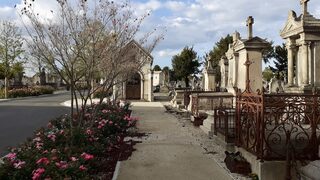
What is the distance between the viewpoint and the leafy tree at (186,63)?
220 feet

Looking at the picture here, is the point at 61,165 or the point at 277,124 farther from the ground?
the point at 277,124

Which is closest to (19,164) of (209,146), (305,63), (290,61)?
(209,146)

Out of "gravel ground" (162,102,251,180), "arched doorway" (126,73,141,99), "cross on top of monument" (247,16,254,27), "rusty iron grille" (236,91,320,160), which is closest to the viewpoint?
"rusty iron grille" (236,91,320,160)

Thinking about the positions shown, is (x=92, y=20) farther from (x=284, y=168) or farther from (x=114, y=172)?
(x=284, y=168)

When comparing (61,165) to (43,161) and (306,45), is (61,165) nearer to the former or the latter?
(43,161)

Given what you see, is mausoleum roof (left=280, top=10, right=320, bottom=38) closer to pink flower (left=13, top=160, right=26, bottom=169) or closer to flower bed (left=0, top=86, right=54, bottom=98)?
pink flower (left=13, top=160, right=26, bottom=169)

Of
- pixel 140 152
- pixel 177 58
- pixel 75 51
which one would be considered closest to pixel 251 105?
pixel 140 152

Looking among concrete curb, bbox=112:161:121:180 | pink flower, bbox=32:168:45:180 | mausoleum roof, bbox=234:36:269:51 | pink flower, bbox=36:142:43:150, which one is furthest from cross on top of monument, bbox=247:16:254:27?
pink flower, bbox=32:168:45:180

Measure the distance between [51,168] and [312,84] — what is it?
1195cm

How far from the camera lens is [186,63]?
66938mm

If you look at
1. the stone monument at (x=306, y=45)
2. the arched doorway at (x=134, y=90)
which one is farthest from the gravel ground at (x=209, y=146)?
the arched doorway at (x=134, y=90)

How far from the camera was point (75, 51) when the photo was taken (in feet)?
32.0

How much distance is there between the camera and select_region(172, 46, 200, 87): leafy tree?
220 ft

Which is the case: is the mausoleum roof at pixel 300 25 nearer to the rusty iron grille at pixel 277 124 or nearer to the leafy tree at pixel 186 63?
the rusty iron grille at pixel 277 124
